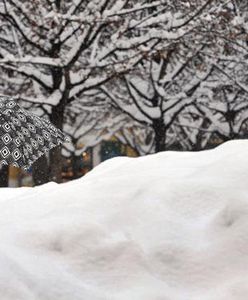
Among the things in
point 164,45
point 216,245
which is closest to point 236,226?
point 216,245

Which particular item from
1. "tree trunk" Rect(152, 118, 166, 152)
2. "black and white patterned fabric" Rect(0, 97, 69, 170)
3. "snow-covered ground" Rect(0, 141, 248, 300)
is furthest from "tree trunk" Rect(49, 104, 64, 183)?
"black and white patterned fabric" Rect(0, 97, 69, 170)

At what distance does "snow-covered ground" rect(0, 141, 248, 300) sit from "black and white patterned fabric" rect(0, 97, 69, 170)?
48 cm

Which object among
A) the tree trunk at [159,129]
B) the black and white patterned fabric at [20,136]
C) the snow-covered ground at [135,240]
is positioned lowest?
the tree trunk at [159,129]

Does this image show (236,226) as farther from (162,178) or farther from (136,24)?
(136,24)

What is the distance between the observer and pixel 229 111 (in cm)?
2081

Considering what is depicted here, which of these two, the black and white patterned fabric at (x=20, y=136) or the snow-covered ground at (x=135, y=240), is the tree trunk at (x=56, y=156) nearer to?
the snow-covered ground at (x=135, y=240)

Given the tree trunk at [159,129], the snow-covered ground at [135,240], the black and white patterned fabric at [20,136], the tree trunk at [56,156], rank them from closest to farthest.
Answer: the snow-covered ground at [135,240], the black and white patterned fabric at [20,136], the tree trunk at [56,156], the tree trunk at [159,129]

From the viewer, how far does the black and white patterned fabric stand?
15.5ft

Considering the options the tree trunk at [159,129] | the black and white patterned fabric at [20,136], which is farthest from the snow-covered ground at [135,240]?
the tree trunk at [159,129]

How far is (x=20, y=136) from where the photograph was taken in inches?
191

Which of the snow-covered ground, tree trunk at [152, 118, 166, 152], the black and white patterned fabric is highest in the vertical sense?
the black and white patterned fabric

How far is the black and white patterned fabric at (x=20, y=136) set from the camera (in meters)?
4.71

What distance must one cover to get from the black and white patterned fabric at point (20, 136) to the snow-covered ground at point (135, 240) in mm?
479

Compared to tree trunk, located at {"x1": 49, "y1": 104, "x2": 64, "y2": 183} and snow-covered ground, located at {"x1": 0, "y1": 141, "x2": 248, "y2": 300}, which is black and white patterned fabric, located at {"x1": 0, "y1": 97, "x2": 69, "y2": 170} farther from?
tree trunk, located at {"x1": 49, "y1": 104, "x2": 64, "y2": 183}
